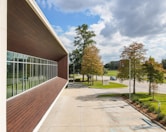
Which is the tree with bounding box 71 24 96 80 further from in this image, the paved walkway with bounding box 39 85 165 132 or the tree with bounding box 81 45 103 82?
the paved walkway with bounding box 39 85 165 132

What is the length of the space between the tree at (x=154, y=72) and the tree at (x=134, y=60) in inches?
77.8

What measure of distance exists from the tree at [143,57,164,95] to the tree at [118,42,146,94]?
6.49 feet

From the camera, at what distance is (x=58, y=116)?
1730 cm

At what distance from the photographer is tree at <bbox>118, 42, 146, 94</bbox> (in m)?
28.5

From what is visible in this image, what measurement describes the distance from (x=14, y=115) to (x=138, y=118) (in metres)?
Result: 12.0

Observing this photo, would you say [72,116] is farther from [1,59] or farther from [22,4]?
[1,59]

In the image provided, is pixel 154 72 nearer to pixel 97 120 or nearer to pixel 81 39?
pixel 97 120

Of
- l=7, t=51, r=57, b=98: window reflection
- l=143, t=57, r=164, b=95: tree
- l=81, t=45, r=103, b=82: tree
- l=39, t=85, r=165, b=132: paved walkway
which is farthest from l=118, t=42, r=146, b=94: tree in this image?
l=7, t=51, r=57, b=98: window reflection

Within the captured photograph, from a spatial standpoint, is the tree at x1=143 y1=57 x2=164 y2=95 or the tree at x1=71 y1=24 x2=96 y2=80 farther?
the tree at x1=71 y1=24 x2=96 y2=80

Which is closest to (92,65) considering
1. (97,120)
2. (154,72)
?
(154,72)

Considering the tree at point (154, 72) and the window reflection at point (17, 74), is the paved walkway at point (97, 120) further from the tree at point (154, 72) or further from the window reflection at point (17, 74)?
the tree at point (154, 72)

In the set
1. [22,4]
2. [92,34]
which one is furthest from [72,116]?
[92,34]

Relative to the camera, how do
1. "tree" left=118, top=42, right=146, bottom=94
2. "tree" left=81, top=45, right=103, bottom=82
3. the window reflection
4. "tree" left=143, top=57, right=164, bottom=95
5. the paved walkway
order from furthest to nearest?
"tree" left=81, top=45, right=103, bottom=82 → "tree" left=118, top=42, right=146, bottom=94 → "tree" left=143, top=57, right=164, bottom=95 → the paved walkway → the window reflection

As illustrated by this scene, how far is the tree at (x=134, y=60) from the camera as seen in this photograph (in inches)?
1122
